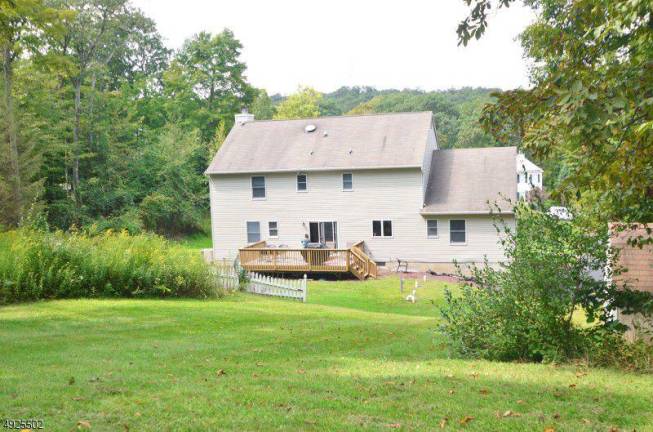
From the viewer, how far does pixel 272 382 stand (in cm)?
673

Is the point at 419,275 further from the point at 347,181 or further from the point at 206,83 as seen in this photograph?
the point at 206,83

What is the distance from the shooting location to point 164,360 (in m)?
8.19

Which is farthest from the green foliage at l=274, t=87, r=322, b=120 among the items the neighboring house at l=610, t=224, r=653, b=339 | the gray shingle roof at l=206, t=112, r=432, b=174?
the neighboring house at l=610, t=224, r=653, b=339

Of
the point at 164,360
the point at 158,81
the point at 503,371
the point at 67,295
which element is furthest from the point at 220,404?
the point at 158,81

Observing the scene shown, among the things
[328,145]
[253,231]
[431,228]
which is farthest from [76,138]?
[431,228]

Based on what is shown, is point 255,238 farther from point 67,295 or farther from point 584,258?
point 584,258

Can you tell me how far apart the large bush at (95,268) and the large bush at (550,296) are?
9.94m

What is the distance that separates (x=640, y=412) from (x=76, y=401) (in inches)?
219

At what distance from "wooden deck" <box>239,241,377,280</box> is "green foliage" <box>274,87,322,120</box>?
38383mm

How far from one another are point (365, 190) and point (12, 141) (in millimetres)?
19523

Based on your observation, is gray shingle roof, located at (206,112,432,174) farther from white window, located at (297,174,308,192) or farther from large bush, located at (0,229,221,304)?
large bush, located at (0,229,221,304)

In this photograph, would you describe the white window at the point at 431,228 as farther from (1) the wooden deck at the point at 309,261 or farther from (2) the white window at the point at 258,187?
(2) the white window at the point at 258,187

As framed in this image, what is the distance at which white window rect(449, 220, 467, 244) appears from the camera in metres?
29.4

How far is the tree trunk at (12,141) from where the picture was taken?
2961 centimetres
